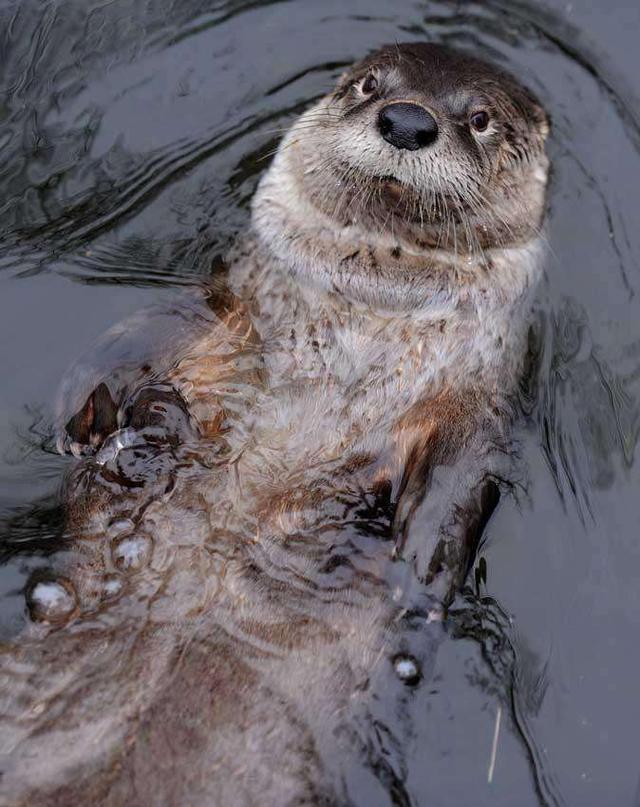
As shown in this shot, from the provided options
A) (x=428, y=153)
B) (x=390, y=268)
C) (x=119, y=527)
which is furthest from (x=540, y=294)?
(x=119, y=527)

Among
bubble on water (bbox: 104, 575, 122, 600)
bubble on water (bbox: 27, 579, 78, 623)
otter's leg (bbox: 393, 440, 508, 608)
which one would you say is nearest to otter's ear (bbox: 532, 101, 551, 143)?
otter's leg (bbox: 393, 440, 508, 608)

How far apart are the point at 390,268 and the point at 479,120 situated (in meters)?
0.58

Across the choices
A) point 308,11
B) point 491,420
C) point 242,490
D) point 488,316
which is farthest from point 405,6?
point 242,490

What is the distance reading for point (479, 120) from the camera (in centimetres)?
380

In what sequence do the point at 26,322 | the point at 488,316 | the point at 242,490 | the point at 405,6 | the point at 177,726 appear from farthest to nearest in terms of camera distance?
1. the point at 405,6
2. the point at 26,322
3. the point at 488,316
4. the point at 242,490
5. the point at 177,726

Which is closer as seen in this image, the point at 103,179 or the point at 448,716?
the point at 448,716

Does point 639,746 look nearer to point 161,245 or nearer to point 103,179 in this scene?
point 161,245

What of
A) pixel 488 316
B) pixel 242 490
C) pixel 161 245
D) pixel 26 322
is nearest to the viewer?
pixel 242 490

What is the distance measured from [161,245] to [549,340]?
1.57m

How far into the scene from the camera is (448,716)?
3.54 meters

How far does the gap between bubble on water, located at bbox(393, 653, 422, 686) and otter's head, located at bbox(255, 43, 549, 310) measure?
4.36ft

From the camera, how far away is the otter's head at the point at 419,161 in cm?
355

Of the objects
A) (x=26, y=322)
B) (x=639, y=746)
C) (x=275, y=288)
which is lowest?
(x=26, y=322)

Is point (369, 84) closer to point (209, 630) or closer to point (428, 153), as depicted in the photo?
point (428, 153)
